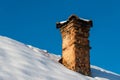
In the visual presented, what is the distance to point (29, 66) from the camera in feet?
31.8

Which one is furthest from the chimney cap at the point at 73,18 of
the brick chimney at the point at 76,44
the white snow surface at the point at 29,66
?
the white snow surface at the point at 29,66

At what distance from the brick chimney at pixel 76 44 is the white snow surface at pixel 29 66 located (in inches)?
13.3

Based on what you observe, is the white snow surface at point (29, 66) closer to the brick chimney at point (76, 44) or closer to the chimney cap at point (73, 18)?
the brick chimney at point (76, 44)

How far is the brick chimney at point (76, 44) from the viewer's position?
38.9ft

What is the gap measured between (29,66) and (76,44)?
2640 millimetres

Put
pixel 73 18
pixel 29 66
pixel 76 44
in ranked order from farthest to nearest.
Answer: pixel 73 18 → pixel 76 44 → pixel 29 66

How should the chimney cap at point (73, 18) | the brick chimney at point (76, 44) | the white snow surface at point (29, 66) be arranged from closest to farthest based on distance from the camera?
the white snow surface at point (29, 66)
the brick chimney at point (76, 44)
the chimney cap at point (73, 18)

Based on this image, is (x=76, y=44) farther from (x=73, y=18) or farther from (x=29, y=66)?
(x=29, y=66)

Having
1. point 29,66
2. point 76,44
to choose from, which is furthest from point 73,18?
point 29,66

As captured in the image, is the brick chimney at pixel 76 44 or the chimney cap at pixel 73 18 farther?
the chimney cap at pixel 73 18

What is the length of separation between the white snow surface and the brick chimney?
338 millimetres

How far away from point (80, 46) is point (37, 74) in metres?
2.95

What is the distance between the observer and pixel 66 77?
10211 mm

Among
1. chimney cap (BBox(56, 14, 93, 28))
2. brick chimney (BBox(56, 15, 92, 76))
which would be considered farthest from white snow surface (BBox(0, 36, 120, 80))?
chimney cap (BBox(56, 14, 93, 28))
